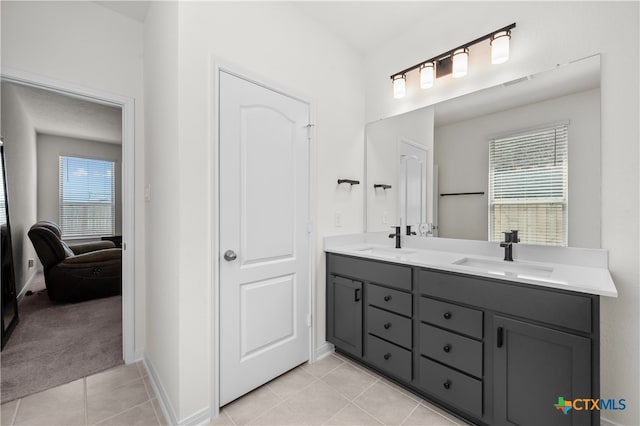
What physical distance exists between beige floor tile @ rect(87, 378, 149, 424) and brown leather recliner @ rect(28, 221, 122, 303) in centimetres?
223

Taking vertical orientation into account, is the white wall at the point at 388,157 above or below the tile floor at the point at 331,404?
above

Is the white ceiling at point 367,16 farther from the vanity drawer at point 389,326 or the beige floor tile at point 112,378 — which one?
the beige floor tile at point 112,378

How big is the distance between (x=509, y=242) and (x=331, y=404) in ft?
4.92

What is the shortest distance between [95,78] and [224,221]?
1.56 metres

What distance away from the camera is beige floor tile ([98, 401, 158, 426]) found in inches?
61.6

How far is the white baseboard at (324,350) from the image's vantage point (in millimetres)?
2258

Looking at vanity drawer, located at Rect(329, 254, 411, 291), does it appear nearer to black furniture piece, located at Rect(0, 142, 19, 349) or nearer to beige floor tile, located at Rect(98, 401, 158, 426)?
beige floor tile, located at Rect(98, 401, 158, 426)

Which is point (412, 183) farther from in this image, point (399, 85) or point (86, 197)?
point (86, 197)

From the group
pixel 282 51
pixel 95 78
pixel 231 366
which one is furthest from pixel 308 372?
pixel 95 78

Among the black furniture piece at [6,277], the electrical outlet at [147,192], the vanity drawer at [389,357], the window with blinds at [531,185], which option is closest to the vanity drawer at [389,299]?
the vanity drawer at [389,357]

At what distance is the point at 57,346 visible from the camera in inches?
96.0

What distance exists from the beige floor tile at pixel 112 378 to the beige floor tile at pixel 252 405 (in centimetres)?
85

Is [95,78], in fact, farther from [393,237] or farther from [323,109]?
[393,237]

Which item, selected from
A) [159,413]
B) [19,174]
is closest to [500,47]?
[159,413]
